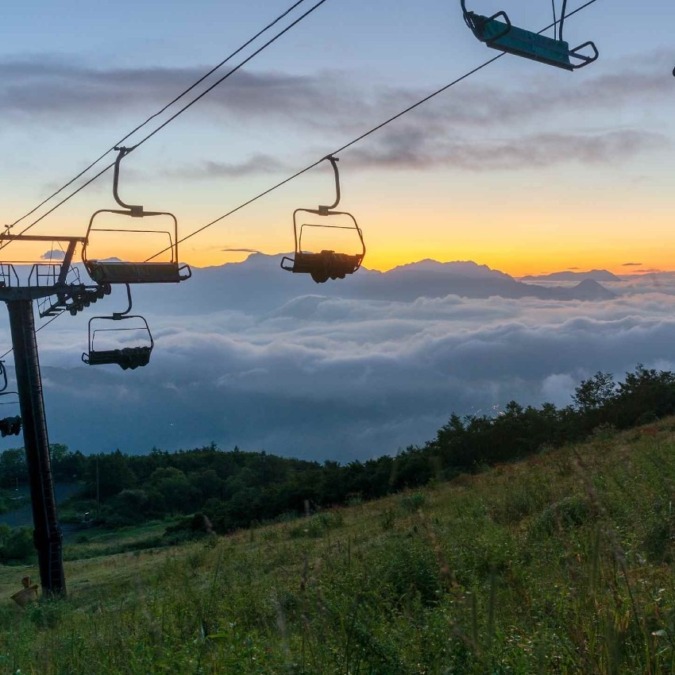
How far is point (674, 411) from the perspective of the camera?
108 feet

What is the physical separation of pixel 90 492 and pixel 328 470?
4507 centimetres

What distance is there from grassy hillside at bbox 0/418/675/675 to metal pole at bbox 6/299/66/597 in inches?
270

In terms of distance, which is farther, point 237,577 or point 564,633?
point 237,577

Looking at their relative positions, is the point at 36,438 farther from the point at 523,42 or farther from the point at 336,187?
the point at 523,42

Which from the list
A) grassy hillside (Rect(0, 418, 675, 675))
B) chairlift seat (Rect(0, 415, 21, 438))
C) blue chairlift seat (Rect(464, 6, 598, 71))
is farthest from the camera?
chairlift seat (Rect(0, 415, 21, 438))

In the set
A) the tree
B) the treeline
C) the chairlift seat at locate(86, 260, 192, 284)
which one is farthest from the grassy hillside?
the tree

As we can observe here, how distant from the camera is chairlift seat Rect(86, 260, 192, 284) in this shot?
13.5 m

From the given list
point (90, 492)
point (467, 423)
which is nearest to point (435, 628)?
point (467, 423)

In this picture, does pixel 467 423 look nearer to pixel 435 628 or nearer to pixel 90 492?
pixel 435 628

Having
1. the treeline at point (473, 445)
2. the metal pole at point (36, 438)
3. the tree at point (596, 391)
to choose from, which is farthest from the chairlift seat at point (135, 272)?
the tree at point (596, 391)

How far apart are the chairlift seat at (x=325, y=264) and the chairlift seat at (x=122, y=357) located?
6.16 m

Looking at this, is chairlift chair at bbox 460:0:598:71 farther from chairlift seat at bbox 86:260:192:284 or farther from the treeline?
the treeline

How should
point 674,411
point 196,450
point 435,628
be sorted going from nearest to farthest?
1. point 435,628
2. point 674,411
3. point 196,450

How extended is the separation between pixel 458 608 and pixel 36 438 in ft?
50.2
